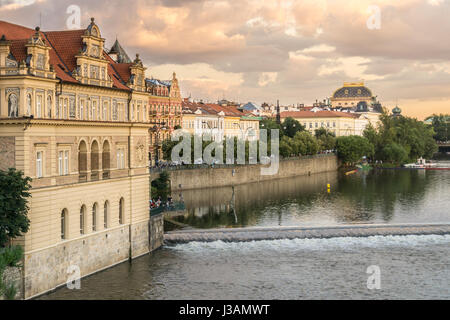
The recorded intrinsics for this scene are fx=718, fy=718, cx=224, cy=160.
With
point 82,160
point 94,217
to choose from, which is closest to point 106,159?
point 82,160

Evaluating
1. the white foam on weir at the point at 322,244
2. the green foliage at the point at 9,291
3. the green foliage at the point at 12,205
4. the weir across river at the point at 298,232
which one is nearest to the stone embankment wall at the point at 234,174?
the weir across river at the point at 298,232

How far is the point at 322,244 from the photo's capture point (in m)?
42.3

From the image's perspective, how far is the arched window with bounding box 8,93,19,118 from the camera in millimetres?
28062

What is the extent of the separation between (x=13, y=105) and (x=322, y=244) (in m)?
21.2

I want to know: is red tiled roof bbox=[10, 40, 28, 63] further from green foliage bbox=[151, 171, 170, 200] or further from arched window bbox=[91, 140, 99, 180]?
green foliage bbox=[151, 171, 170, 200]

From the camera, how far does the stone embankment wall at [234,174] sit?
74.1 meters

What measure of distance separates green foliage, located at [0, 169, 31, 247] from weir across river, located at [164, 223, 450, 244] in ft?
50.9

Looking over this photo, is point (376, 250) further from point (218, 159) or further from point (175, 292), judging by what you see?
point (218, 159)

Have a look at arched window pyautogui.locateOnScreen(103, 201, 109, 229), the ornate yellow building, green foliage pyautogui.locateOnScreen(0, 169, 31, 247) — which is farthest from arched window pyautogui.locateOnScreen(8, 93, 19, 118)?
arched window pyautogui.locateOnScreen(103, 201, 109, 229)

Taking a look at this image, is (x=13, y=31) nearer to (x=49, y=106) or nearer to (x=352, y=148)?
(x=49, y=106)

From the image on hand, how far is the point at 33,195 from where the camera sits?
2830 centimetres

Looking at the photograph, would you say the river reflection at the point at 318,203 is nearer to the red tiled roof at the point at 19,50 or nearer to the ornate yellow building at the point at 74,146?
the ornate yellow building at the point at 74,146
